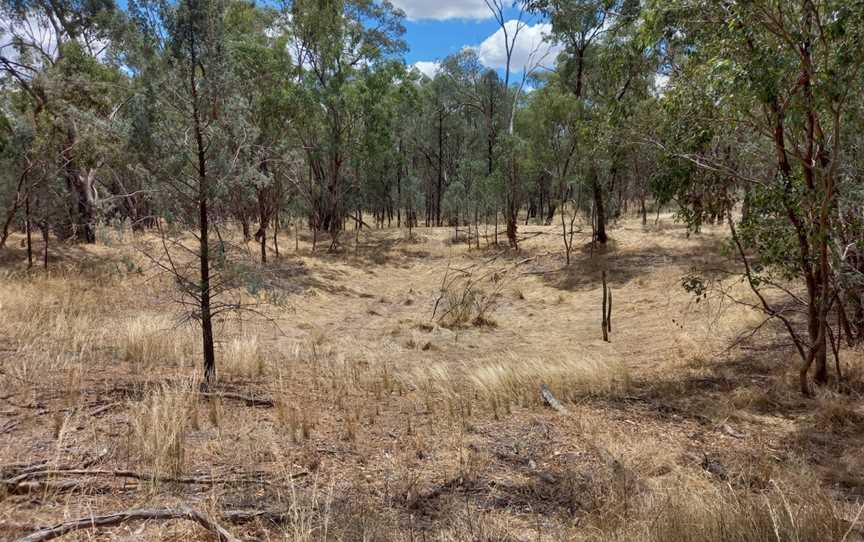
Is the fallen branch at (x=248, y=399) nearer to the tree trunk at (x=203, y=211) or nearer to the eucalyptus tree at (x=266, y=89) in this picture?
the tree trunk at (x=203, y=211)

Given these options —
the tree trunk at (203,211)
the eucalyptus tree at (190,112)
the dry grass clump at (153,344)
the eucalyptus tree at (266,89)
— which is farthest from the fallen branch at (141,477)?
the eucalyptus tree at (266,89)

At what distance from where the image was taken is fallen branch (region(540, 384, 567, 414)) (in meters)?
6.30

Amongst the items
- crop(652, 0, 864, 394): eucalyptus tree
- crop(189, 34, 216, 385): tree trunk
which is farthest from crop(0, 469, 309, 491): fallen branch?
crop(652, 0, 864, 394): eucalyptus tree

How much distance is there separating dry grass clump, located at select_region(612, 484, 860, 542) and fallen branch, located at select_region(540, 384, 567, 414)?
2861 millimetres

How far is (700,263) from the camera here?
16.9 m

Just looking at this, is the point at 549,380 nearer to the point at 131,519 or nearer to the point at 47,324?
the point at 131,519

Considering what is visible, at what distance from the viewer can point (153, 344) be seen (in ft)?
26.6

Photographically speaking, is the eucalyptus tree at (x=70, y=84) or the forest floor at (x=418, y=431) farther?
the eucalyptus tree at (x=70, y=84)

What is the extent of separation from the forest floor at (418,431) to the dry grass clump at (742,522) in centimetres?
2

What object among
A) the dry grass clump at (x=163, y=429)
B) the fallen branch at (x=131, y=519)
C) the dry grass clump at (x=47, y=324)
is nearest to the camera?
the fallen branch at (x=131, y=519)

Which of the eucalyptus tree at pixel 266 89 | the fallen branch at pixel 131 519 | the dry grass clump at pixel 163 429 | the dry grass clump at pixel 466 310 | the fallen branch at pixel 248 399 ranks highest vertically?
the eucalyptus tree at pixel 266 89

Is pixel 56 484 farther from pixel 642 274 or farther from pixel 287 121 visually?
pixel 287 121

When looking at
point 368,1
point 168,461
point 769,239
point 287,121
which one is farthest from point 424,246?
point 168,461

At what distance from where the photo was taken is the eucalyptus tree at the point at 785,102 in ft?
15.4
